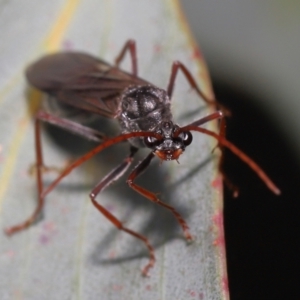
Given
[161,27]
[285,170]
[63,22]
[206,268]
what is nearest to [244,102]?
[285,170]

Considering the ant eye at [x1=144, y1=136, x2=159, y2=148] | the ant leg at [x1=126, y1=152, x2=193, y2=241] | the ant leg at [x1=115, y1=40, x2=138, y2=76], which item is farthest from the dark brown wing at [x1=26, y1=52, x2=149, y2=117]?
the ant eye at [x1=144, y1=136, x2=159, y2=148]

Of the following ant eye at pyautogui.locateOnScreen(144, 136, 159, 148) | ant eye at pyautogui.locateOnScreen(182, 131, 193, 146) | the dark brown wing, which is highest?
ant eye at pyautogui.locateOnScreen(182, 131, 193, 146)

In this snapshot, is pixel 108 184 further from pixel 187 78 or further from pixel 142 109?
pixel 187 78

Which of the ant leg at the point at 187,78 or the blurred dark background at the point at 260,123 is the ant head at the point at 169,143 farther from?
the blurred dark background at the point at 260,123

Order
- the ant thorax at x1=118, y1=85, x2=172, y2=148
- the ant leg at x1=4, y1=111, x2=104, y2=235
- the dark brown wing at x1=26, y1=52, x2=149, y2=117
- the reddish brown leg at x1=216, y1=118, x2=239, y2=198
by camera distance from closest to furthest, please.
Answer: the reddish brown leg at x1=216, y1=118, x2=239, y2=198
the ant thorax at x1=118, y1=85, x2=172, y2=148
the ant leg at x1=4, y1=111, x2=104, y2=235
the dark brown wing at x1=26, y1=52, x2=149, y2=117

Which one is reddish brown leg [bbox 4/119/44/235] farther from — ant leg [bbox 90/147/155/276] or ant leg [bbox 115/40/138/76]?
ant leg [bbox 115/40/138/76]
